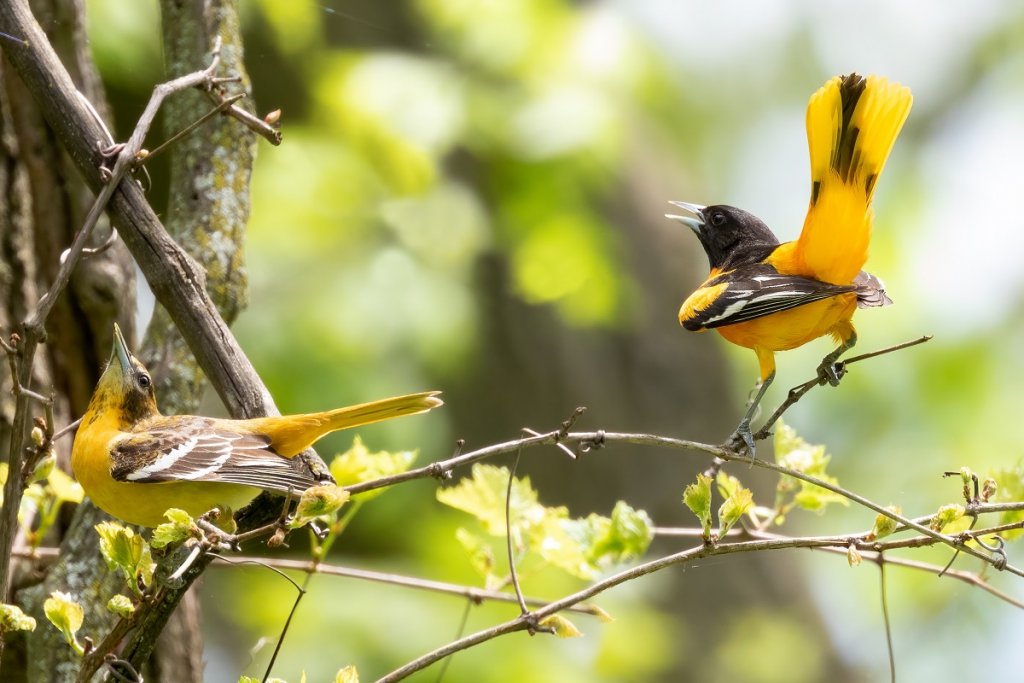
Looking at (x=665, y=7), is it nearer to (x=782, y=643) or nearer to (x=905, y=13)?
(x=905, y=13)

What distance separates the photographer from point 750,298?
2.41 meters

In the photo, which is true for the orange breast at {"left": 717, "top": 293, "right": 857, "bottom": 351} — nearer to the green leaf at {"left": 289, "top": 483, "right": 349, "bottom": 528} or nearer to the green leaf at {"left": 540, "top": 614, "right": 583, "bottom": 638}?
the green leaf at {"left": 540, "top": 614, "right": 583, "bottom": 638}

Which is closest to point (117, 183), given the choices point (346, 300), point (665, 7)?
Answer: point (346, 300)

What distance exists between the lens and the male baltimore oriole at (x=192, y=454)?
85.8 inches

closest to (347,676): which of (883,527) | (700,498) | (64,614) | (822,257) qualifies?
(64,614)

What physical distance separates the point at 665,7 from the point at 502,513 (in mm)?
5304

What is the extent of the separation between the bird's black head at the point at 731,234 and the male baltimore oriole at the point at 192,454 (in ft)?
3.33

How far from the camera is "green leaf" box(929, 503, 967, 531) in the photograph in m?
1.80

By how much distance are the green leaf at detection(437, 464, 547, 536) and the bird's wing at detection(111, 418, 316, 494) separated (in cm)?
41

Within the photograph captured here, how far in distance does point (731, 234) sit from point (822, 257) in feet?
1.51

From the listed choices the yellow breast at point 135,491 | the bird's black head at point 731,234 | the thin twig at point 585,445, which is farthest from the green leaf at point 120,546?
the bird's black head at point 731,234

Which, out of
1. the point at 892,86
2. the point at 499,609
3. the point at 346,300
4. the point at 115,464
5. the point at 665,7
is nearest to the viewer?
the point at 892,86

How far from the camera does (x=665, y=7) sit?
7.02 metres

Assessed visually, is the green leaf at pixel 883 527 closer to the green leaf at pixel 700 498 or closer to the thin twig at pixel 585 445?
the thin twig at pixel 585 445
